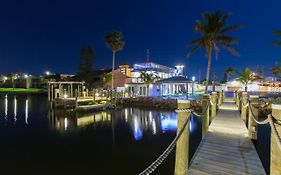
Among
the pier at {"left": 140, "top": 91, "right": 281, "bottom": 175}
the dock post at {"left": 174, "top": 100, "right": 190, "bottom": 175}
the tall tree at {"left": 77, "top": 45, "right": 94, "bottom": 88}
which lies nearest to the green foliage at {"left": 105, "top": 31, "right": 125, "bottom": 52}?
the tall tree at {"left": 77, "top": 45, "right": 94, "bottom": 88}

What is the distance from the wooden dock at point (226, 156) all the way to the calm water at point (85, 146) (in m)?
2.17

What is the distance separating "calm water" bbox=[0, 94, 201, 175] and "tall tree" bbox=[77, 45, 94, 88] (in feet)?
96.1

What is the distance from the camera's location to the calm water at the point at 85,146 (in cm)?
816

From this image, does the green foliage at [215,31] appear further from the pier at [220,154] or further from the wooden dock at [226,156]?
the pier at [220,154]

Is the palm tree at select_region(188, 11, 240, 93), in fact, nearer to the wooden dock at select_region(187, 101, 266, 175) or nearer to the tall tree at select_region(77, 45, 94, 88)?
the wooden dock at select_region(187, 101, 266, 175)

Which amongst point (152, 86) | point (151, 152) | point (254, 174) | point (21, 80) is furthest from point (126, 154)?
point (21, 80)

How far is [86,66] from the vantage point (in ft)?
152

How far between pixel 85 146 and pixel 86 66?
123 ft

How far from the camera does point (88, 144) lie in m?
11.3

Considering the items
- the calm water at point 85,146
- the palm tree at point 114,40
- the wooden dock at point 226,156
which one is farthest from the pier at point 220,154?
the palm tree at point 114,40

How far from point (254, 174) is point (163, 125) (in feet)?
37.0

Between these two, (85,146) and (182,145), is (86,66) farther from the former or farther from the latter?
(182,145)

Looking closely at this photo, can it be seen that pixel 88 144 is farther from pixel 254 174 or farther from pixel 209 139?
pixel 254 174

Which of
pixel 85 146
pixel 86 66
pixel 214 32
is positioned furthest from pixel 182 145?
pixel 86 66
